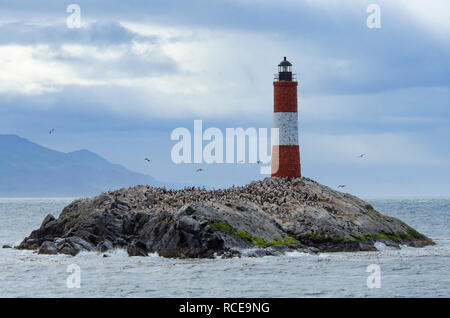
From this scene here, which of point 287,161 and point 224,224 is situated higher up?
point 287,161

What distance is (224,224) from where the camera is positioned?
40344mm

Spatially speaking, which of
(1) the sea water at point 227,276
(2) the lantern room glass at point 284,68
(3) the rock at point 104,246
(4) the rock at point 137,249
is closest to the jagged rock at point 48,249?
(1) the sea water at point 227,276

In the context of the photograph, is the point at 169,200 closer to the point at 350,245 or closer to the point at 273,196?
the point at 273,196

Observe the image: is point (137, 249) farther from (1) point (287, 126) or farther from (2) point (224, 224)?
(1) point (287, 126)

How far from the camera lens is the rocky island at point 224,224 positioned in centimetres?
3969

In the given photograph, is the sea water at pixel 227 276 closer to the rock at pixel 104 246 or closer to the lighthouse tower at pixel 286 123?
the rock at pixel 104 246

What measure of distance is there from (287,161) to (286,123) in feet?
8.96

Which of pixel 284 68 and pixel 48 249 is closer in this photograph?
pixel 48 249

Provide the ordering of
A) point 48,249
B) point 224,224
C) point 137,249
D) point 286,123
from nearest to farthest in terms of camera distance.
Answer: point 137,249, point 224,224, point 48,249, point 286,123

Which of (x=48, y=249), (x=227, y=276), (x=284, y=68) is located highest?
(x=284, y=68)

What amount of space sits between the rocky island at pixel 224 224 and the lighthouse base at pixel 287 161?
1.12 m

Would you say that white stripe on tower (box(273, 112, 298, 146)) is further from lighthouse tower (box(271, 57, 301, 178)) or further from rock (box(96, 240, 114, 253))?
rock (box(96, 240, 114, 253))

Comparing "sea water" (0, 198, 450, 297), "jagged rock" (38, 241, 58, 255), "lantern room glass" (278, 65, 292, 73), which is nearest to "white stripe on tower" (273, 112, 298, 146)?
"lantern room glass" (278, 65, 292, 73)

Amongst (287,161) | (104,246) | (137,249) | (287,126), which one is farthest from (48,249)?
(287,126)
